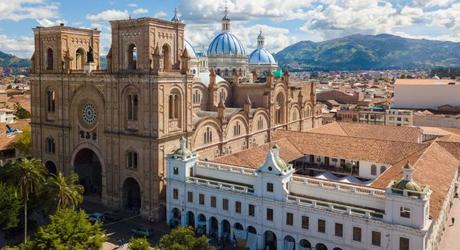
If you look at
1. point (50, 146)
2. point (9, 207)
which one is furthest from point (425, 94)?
point (9, 207)

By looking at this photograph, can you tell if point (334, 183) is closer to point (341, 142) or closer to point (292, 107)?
point (341, 142)

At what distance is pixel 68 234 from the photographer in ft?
133

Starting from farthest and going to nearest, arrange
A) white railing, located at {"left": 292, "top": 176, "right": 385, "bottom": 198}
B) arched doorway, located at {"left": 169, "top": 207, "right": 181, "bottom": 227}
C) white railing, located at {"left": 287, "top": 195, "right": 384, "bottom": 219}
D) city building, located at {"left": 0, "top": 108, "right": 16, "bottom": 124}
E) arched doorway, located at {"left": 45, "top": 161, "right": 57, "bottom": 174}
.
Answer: city building, located at {"left": 0, "top": 108, "right": 16, "bottom": 124}, arched doorway, located at {"left": 45, "top": 161, "right": 57, "bottom": 174}, arched doorway, located at {"left": 169, "top": 207, "right": 181, "bottom": 227}, white railing, located at {"left": 292, "top": 176, "right": 385, "bottom": 198}, white railing, located at {"left": 287, "top": 195, "right": 384, "bottom": 219}

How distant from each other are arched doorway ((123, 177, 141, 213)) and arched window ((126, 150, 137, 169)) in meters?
2.24

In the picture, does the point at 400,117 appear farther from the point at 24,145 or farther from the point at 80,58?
the point at 24,145

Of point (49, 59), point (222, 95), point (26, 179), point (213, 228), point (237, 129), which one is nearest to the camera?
point (26, 179)

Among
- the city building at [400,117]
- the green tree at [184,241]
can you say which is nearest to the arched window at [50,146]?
the green tree at [184,241]

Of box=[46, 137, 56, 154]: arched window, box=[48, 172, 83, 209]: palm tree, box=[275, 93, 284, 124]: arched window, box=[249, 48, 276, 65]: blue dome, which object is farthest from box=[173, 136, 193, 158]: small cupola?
box=[249, 48, 276, 65]: blue dome

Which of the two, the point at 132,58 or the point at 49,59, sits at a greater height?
the point at 49,59

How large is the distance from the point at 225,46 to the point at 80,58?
45.0m

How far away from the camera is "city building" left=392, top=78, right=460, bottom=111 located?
418 feet

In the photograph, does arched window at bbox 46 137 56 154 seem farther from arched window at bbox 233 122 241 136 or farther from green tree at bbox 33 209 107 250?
green tree at bbox 33 209 107 250

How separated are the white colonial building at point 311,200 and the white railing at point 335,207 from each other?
0.29 feet

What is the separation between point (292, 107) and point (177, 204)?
41484mm
